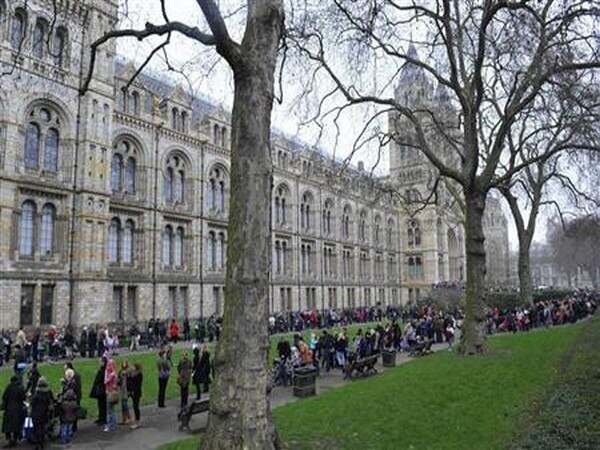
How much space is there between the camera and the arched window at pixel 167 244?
119 feet

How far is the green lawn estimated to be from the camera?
912 centimetres

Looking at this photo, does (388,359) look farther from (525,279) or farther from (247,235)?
(525,279)

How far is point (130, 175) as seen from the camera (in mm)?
34000

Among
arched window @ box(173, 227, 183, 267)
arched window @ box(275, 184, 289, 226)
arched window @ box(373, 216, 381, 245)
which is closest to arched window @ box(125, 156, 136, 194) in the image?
arched window @ box(173, 227, 183, 267)

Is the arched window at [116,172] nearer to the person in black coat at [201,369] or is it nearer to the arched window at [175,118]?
the arched window at [175,118]

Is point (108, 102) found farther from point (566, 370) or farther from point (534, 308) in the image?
point (534, 308)

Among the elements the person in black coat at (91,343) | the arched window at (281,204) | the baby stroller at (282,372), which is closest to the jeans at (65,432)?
the baby stroller at (282,372)

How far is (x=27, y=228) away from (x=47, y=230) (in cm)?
109

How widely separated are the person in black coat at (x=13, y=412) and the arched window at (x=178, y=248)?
26630 millimetres

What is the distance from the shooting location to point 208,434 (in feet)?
24.5

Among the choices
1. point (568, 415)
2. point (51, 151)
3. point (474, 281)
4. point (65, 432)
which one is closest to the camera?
point (568, 415)

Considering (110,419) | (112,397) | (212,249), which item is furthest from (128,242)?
(110,419)

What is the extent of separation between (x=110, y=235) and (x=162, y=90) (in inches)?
500

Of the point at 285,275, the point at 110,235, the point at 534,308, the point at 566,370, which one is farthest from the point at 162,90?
the point at 566,370
